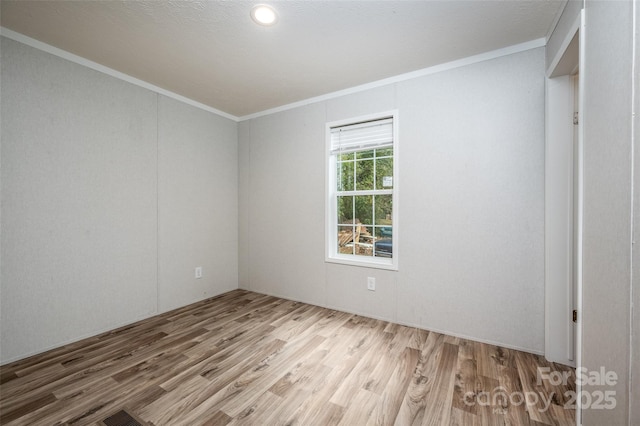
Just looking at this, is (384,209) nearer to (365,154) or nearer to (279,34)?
(365,154)

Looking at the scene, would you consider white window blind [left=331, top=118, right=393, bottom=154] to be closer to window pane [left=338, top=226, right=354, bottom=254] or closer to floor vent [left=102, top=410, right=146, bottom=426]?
window pane [left=338, top=226, right=354, bottom=254]

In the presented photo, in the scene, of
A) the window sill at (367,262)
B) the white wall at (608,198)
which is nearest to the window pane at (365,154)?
the window sill at (367,262)

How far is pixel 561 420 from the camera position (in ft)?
4.92

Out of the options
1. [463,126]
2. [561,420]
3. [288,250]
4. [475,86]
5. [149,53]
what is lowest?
[561,420]

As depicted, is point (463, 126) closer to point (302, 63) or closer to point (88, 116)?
point (302, 63)

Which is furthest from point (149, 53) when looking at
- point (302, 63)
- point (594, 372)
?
point (594, 372)

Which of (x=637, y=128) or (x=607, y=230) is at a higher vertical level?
(x=637, y=128)

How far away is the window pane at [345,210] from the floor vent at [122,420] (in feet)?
8.24

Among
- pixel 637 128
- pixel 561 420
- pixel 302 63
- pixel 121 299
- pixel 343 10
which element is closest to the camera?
pixel 637 128

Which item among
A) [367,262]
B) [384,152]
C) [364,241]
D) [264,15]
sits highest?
[264,15]

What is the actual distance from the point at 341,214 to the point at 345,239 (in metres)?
0.33

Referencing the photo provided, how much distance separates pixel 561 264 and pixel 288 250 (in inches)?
111

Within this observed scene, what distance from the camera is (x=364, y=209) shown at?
3.15 meters

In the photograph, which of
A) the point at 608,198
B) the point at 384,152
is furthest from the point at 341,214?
the point at 608,198
